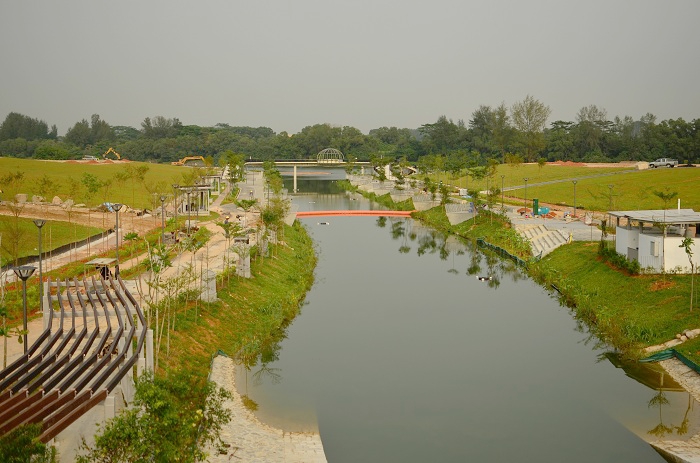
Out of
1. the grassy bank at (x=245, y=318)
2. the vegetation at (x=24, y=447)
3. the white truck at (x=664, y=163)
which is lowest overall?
the grassy bank at (x=245, y=318)

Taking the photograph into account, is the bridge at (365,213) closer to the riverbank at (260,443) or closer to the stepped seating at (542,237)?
the stepped seating at (542,237)

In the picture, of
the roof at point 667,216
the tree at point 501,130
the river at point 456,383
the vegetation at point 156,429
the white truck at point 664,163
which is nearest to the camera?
the vegetation at point 156,429

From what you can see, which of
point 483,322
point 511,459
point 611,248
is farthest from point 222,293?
point 611,248

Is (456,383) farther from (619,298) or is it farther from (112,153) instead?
(112,153)

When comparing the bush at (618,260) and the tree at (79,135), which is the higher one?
the tree at (79,135)

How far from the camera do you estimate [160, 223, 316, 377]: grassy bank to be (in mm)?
20500

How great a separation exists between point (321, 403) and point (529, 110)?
9488 centimetres

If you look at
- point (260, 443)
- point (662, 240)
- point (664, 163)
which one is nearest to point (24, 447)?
point (260, 443)

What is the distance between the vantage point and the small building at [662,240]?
27406mm

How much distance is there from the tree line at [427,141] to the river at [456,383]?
57.2m

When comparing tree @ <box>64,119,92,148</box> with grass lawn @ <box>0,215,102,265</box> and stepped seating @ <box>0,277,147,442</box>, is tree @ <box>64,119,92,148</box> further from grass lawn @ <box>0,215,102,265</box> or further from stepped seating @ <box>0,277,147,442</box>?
stepped seating @ <box>0,277,147,442</box>

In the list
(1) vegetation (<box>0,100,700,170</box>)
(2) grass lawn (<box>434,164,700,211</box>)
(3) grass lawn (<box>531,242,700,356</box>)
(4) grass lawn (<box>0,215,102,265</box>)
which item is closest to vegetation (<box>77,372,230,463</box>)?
(3) grass lawn (<box>531,242,700,356</box>)

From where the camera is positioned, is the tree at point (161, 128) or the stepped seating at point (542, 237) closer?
the stepped seating at point (542, 237)

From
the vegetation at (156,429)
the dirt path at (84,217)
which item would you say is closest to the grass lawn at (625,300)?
the vegetation at (156,429)
